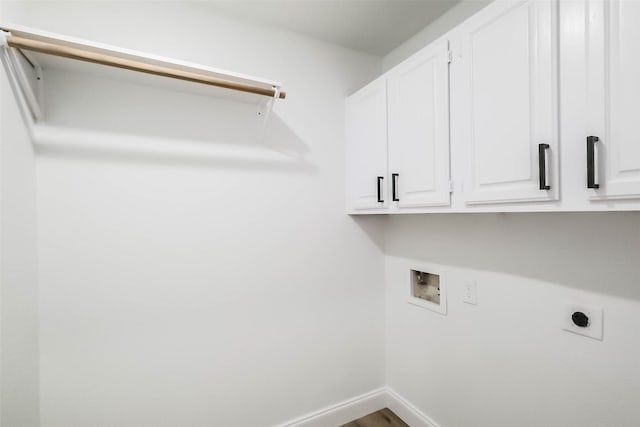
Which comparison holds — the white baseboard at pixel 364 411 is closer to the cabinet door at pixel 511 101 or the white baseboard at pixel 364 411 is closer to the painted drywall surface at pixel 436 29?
the cabinet door at pixel 511 101

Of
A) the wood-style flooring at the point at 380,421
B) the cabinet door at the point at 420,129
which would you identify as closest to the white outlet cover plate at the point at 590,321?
the cabinet door at the point at 420,129

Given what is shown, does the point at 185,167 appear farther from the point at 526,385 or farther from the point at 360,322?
the point at 526,385

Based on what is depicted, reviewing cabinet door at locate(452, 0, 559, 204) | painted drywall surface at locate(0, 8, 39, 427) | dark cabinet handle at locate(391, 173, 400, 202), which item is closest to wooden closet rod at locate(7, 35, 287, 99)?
painted drywall surface at locate(0, 8, 39, 427)

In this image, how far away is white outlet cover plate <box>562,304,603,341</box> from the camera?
3.48 feet

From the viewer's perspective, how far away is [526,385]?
1.29 meters

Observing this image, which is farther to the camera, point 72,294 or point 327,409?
point 327,409

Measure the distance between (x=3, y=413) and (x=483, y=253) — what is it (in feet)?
6.80

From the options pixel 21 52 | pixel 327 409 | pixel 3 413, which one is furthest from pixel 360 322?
pixel 21 52

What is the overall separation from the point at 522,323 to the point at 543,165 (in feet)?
2.64

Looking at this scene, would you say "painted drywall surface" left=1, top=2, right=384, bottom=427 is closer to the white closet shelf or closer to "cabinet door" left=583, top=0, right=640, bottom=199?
the white closet shelf

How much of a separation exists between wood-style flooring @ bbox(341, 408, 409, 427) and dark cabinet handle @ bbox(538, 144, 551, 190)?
1.79 meters

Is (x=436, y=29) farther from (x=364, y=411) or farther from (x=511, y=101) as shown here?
(x=364, y=411)

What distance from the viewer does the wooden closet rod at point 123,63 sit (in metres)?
1.01

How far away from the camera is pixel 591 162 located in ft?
2.62
